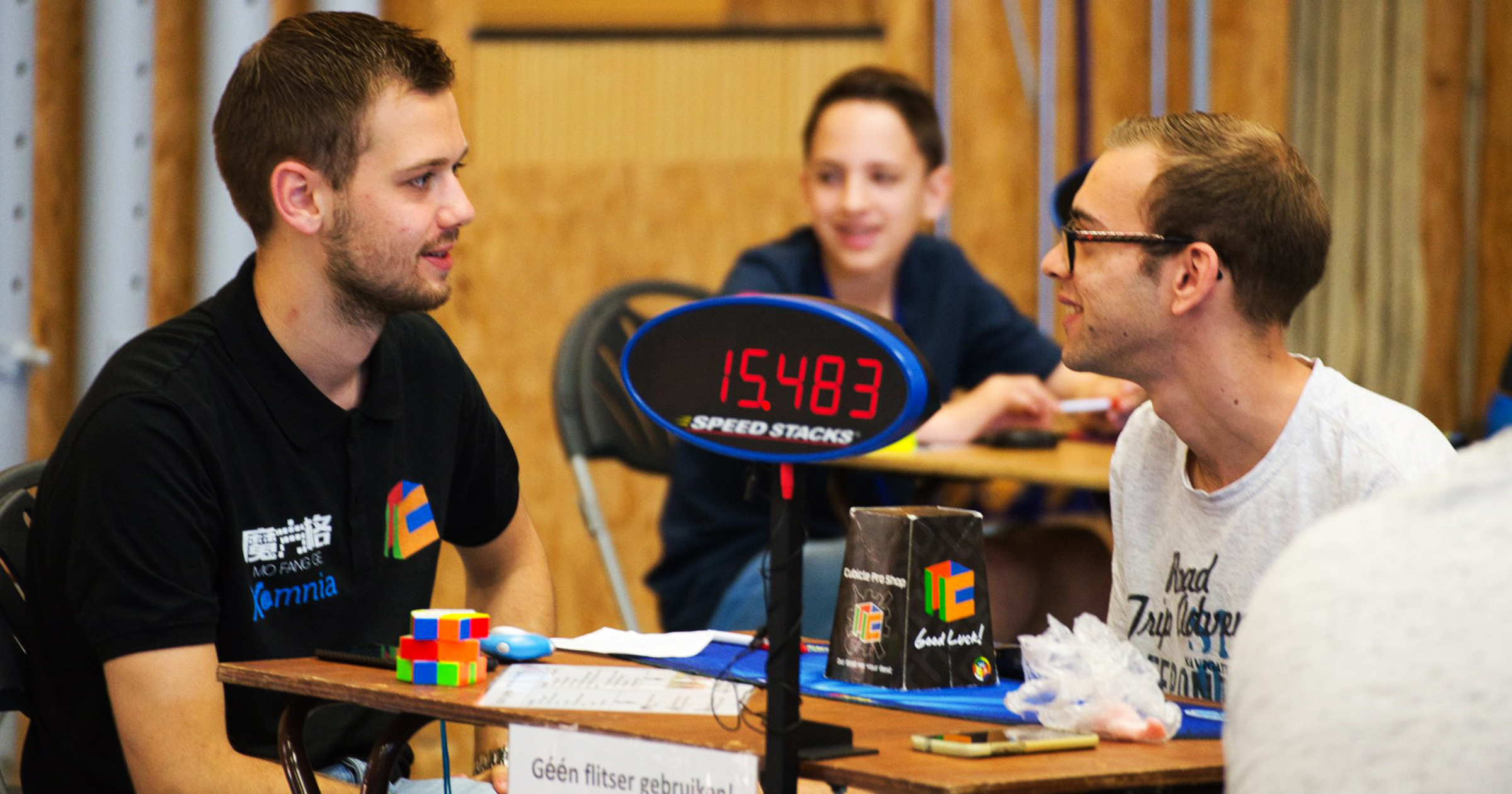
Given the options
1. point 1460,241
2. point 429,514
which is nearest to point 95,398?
point 429,514

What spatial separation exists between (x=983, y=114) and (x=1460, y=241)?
1.50m

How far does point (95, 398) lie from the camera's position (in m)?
1.76

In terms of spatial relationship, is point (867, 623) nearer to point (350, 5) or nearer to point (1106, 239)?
point (1106, 239)

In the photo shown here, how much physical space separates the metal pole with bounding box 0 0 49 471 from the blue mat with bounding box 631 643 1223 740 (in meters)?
2.34

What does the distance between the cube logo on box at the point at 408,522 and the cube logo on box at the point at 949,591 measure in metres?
0.76

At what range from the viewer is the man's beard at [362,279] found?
196 cm

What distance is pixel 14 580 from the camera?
187cm

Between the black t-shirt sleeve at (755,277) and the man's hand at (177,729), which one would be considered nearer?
the man's hand at (177,729)

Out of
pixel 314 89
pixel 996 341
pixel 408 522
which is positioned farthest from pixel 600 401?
pixel 314 89

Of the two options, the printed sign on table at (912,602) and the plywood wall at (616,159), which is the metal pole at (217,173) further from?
Answer: the printed sign on table at (912,602)

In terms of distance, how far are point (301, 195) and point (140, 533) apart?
0.49m

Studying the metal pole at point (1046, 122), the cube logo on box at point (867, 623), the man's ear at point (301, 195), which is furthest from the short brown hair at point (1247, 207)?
the metal pole at point (1046, 122)

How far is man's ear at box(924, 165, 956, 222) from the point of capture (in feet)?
11.6

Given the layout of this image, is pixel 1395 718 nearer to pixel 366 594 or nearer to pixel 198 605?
pixel 198 605
